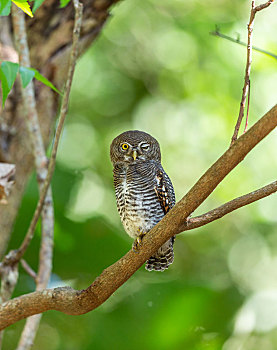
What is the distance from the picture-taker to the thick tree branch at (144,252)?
1927 millimetres

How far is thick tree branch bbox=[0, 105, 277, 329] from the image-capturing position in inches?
75.9

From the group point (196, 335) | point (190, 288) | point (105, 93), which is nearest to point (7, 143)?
point (190, 288)

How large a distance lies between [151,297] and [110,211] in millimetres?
1694

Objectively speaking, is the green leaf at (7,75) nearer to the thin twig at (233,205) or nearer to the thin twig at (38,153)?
the thin twig at (233,205)

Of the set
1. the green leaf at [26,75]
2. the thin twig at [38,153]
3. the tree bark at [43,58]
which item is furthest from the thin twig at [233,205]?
the tree bark at [43,58]

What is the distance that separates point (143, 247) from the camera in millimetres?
2264

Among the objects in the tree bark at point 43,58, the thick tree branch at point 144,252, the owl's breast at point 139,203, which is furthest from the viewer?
the tree bark at point 43,58

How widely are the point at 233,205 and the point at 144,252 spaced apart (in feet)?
1.35

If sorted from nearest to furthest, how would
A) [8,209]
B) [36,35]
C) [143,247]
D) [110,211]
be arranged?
[143,247]
[8,209]
[36,35]
[110,211]

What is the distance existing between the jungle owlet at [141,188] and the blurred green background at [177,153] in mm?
2352

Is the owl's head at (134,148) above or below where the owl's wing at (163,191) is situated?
above

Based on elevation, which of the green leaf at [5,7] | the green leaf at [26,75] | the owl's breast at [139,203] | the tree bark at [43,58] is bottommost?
the owl's breast at [139,203]

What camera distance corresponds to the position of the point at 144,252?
227 centimetres

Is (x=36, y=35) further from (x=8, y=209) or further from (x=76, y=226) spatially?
(x=76, y=226)
